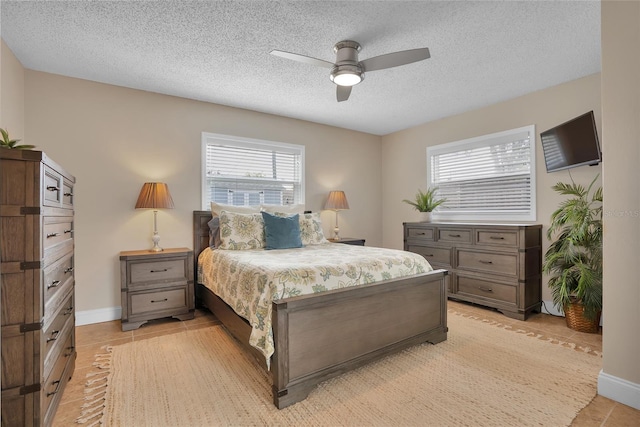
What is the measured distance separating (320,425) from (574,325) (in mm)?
2818

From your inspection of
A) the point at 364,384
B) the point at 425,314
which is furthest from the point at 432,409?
the point at 425,314

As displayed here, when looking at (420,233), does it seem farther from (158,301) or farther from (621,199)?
(158,301)

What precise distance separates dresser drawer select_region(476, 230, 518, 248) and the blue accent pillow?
2.16 metres

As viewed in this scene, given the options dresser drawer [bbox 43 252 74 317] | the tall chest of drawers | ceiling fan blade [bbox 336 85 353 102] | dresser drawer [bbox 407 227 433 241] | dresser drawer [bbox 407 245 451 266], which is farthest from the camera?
dresser drawer [bbox 407 227 433 241]

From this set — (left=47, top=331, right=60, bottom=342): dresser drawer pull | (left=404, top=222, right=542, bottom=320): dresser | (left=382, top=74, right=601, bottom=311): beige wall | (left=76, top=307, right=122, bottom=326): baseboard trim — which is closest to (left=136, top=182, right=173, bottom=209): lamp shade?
(left=76, top=307, right=122, bottom=326): baseboard trim

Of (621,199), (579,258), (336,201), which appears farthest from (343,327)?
(336,201)

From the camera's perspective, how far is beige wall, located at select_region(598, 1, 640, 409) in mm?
1776

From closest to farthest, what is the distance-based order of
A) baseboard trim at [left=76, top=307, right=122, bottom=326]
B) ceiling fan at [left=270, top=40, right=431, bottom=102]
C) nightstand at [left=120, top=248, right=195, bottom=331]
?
ceiling fan at [left=270, top=40, right=431, bottom=102] < nightstand at [left=120, top=248, right=195, bottom=331] < baseboard trim at [left=76, top=307, right=122, bottom=326]

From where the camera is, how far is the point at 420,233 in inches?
173

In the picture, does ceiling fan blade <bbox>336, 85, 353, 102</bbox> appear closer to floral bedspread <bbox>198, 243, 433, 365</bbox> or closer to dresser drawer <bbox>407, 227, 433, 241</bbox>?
floral bedspread <bbox>198, 243, 433, 365</bbox>

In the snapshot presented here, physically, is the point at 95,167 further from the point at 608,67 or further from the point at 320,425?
the point at 608,67

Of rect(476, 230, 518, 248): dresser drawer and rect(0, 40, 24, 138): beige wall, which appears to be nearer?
rect(0, 40, 24, 138): beige wall

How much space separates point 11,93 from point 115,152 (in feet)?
2.99

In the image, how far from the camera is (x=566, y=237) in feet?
10.2
